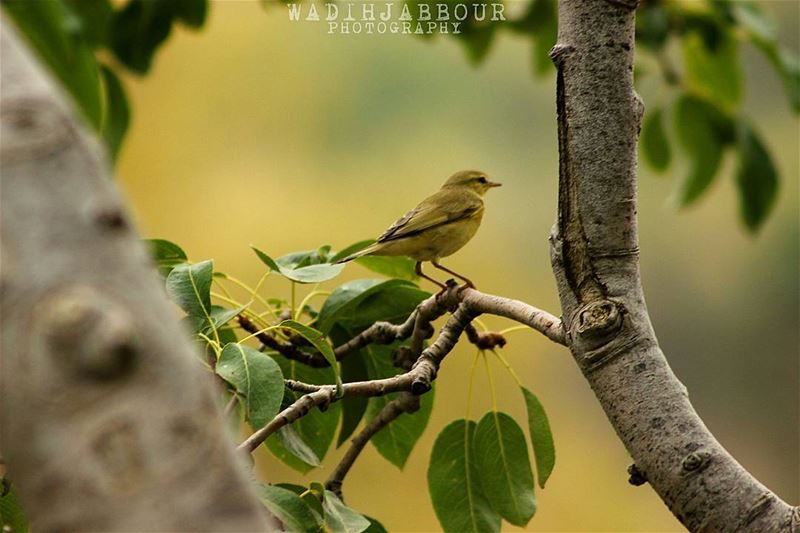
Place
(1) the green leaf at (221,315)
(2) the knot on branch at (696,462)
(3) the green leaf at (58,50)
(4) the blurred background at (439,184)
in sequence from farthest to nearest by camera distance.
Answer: (4) the blurred background at (439,184), (3) the green leaf at (58,50), (1) the green leaf at (221,315), (2) the knot on branch at (696,462)

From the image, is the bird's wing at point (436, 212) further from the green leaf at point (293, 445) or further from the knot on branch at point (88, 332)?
the knot on branch at point (88, 332)

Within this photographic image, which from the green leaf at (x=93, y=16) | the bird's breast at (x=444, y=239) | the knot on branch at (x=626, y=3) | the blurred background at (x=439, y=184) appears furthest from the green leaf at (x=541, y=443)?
the blurred background at (x=439, y=184)

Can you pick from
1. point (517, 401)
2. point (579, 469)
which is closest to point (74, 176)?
point (517, 401)

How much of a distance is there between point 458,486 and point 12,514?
0.34 m

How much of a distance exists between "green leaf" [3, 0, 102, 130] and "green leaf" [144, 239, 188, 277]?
1.35ft

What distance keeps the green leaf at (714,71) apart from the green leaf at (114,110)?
1.02m

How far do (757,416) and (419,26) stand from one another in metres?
2.11

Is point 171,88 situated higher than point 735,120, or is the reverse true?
point 171,88

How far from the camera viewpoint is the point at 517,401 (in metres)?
2.39

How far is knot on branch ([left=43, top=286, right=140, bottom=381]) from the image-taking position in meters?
0.23

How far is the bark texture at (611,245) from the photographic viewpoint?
54cm

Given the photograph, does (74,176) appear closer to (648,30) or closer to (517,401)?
(648,30)

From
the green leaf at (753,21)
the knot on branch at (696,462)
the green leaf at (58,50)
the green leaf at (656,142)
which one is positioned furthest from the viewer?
the green leaf at (656,142)

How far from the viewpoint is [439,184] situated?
2.44 m
